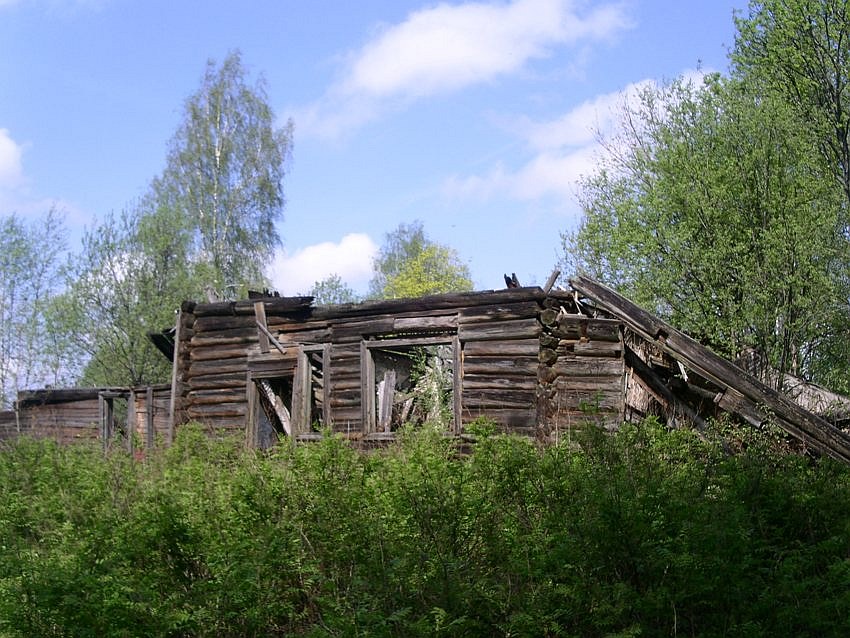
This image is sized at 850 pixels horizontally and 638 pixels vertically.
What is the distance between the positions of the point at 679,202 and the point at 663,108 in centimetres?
400

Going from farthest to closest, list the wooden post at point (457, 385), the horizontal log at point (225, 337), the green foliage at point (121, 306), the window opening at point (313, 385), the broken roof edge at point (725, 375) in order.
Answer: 1. the green foliage at point (121, 306)
2. the horizontal log at point (225, 337)
3. the window opening at point (313, 385)
4. the wooden post at point (457, 385)
5. the broken roof edge at point (725, 375)

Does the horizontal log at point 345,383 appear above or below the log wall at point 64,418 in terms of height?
above

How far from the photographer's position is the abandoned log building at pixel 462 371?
1197 centimetres

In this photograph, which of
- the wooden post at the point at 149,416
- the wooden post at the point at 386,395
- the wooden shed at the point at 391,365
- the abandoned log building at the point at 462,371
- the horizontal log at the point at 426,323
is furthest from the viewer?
the wooden post at the point at 149,416

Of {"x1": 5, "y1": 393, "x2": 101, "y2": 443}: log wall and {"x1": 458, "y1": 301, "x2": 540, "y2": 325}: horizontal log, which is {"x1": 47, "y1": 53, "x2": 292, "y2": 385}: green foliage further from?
{"x1": 458, "y1": 301, "x2": 540, "y2": 325}: horizontal log

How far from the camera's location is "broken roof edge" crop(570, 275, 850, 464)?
10695 mm

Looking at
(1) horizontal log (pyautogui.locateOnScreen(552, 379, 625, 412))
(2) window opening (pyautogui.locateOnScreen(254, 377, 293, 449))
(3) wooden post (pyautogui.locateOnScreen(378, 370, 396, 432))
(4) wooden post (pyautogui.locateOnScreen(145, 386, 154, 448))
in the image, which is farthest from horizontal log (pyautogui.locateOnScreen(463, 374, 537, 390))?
(4) wooden post (pyautogui.locateOnScreen(145, 386, 154, 448))

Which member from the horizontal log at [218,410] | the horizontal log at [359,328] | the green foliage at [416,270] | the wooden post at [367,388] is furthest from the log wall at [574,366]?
the green foliage at [416,270]

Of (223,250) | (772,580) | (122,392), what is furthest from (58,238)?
(772,580)

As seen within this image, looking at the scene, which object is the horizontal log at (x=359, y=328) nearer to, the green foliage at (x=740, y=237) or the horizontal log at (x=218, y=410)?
the horizontal log at (x=218, y=410)

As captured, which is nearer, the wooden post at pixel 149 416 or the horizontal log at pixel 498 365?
the horizontal log at pixel 498 365

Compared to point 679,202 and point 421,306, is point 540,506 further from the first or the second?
point 679,202

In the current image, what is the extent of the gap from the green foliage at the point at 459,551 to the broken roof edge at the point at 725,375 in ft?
11.1

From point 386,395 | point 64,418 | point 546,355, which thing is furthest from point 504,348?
point 64,418
